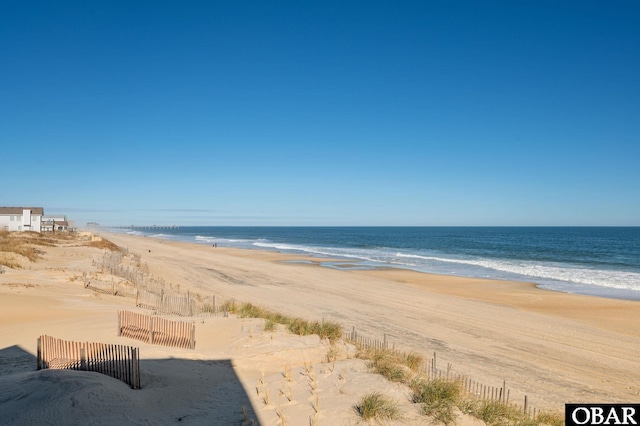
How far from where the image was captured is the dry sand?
8.45m

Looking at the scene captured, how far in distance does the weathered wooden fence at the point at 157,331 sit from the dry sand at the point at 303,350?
1.35 ft

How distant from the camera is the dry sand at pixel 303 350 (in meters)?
8.45

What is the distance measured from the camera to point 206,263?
49500 millimetres

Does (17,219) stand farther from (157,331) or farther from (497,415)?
(497,415)

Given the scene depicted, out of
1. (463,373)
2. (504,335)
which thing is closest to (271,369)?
(463,373)

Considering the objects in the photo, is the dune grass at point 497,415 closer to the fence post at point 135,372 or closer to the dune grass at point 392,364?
the dune grass at point 392,364

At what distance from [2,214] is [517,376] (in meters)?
80.3

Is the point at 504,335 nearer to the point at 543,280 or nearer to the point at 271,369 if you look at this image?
the point at 271,369

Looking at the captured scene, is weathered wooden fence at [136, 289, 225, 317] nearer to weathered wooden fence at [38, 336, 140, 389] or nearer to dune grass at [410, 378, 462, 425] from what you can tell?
weathered wooden fence at [38, 336, 140, 389]

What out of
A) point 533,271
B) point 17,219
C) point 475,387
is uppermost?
point 17,219

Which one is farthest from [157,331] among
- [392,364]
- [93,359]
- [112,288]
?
[112,288]

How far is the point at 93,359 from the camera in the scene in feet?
32.6

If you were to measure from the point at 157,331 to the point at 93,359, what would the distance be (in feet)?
14.6

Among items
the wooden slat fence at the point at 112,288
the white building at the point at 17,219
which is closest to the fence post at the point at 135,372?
the wooden slat fence at the point at 112,288
